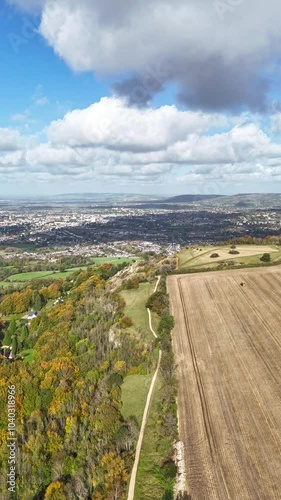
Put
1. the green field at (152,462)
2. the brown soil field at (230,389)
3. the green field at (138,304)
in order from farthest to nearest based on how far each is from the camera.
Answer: the green field at (138,304), the green field at (152,462), the brown soil field at (230,389)

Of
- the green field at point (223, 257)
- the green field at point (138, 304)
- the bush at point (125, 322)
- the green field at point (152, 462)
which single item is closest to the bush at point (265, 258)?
the green field at point (223, 257)

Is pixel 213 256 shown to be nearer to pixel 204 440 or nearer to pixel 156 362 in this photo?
pixel 156 362

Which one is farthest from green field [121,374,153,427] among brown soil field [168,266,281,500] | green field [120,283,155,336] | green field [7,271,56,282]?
green field [7,271,56,282]

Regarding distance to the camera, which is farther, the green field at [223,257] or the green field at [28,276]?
the green field at [28,276]

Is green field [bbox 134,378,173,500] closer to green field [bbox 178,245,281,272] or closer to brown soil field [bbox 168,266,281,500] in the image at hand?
brown soil field [bbox 168,266,281,500]

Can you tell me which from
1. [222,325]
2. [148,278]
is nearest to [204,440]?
[222,325]

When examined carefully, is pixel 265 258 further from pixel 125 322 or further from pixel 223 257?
pixel 125 322

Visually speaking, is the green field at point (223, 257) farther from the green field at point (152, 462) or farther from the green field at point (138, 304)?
the green field at point (152, 462)
